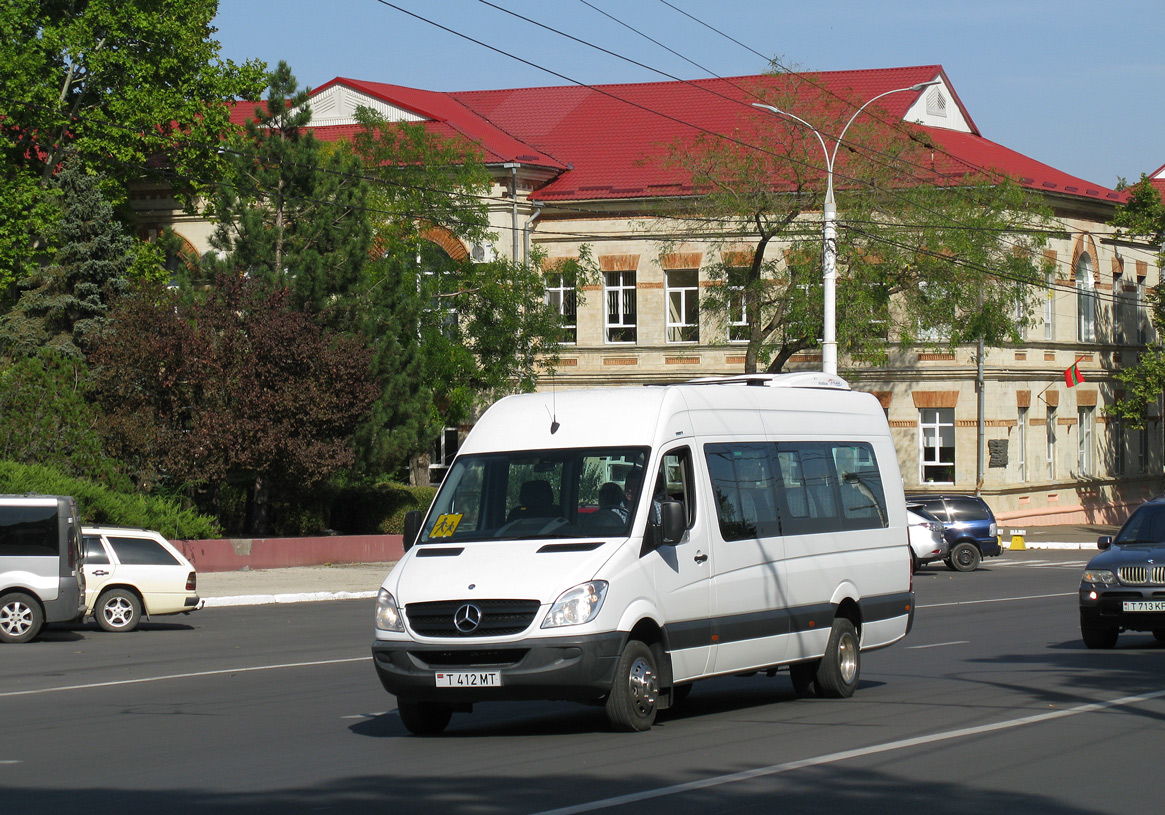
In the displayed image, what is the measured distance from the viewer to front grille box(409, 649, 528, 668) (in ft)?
32.8

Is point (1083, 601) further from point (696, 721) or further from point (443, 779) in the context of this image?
point (443, 779)

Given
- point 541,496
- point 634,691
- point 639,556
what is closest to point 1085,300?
point 541,496

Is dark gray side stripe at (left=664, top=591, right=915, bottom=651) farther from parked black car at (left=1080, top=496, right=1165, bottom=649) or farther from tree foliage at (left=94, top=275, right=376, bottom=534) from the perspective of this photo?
tree foliage at (left=94, top=275, right=376, bottom=534)

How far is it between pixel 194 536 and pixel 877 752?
24058 mm

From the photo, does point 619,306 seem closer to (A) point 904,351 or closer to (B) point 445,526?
(A) point 904,351

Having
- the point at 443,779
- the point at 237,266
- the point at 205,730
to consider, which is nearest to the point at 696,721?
the point at 443,779

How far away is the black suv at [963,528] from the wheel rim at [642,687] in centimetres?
2548

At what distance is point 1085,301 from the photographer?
169ft

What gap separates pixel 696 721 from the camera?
11.3 m

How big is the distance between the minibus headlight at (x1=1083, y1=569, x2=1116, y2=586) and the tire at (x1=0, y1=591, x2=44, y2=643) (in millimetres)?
13771

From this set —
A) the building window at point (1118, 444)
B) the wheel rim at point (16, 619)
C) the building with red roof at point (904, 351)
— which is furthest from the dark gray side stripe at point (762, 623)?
the building window at point (1118, 444)

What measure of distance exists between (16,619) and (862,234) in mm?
23723

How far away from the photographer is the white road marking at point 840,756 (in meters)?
7.83

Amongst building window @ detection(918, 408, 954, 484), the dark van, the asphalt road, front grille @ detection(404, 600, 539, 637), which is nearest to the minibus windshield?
front grille @ detection(404, 600, 539, 637)
